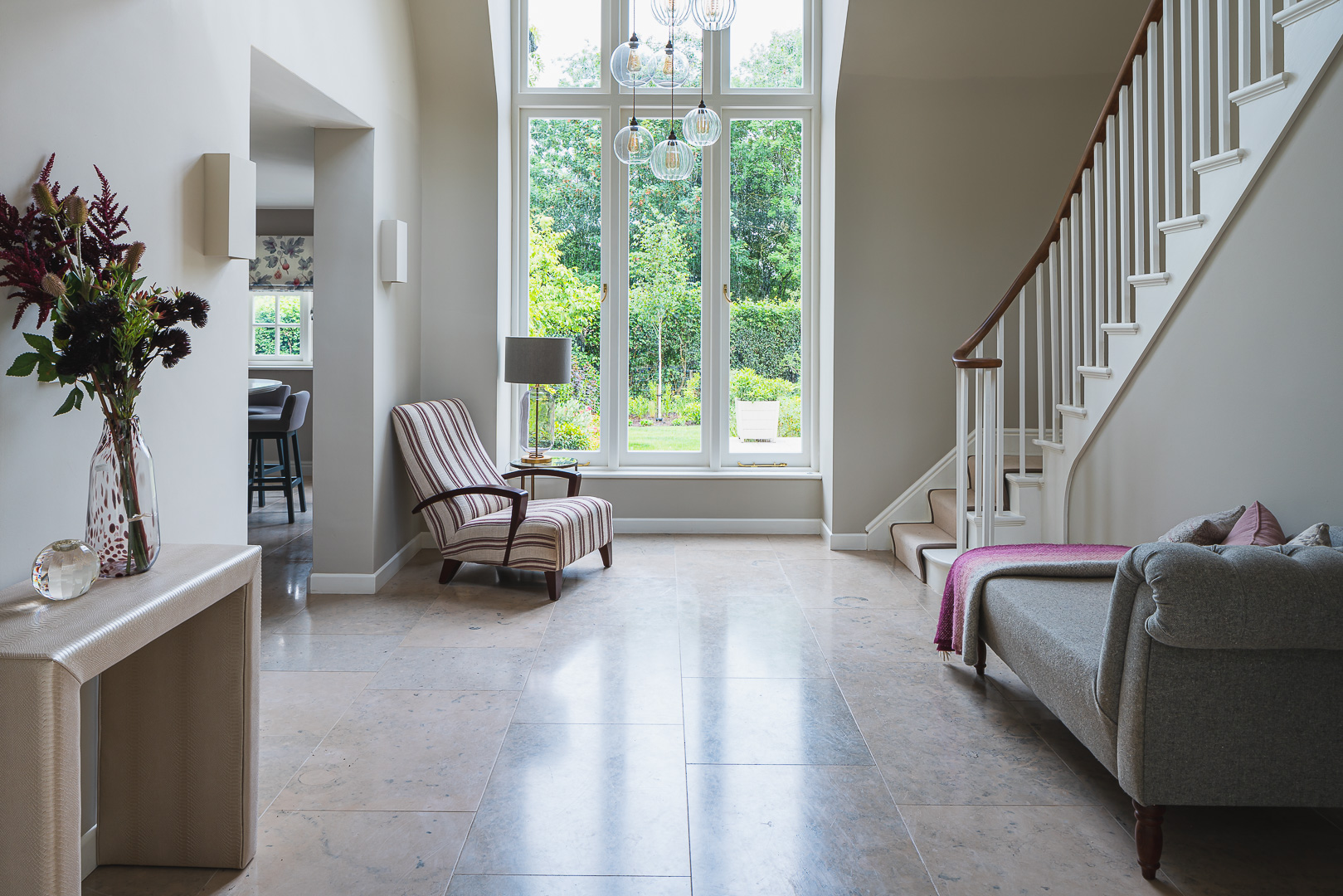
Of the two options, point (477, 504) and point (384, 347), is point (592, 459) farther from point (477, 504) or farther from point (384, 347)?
point (384, 347)

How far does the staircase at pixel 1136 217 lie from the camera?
2768 millimetres

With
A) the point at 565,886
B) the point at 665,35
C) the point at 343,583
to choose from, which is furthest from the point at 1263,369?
the point at 665,35

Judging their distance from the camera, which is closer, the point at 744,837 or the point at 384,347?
the point at 744,837

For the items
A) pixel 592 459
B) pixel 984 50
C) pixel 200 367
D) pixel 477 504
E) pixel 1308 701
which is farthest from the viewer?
pixel 592 459

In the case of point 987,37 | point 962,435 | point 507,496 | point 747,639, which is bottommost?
point 747,639

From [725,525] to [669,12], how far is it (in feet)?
10.9

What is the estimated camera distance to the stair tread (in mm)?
4750

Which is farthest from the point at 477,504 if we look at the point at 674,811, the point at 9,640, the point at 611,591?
the point at 9,640

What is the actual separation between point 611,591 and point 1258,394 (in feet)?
9.33

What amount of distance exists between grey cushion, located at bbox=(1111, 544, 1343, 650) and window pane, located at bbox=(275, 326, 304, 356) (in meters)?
8.09

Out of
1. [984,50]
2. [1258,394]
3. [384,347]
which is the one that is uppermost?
[984,50]

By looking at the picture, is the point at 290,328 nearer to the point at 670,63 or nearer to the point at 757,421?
the point at 757,421

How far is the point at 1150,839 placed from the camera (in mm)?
1975

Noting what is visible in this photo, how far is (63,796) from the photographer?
1.34m
